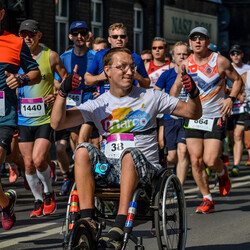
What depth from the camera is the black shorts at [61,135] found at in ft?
35.7

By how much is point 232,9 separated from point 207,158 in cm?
2878

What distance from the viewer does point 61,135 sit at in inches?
430

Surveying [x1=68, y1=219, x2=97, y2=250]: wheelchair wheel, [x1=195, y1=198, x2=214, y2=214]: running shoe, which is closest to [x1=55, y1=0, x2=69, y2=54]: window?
[x1=195, y1=198, x2=214, y2=214]: running shoe

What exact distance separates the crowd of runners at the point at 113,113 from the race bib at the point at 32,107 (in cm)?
1

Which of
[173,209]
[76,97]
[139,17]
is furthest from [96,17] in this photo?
[173,209]

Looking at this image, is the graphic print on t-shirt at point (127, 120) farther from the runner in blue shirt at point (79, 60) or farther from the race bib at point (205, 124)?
the runner in blue shirt at point (79, 60)

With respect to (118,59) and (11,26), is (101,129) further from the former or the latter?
(11,26)

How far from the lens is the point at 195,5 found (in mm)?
30328

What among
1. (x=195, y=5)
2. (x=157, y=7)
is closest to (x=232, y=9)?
(x=195, y=5)

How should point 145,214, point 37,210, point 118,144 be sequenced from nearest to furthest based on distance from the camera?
1. point 145,214
2. point 118,144
3. point 37,210

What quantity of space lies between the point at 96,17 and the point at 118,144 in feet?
59.0

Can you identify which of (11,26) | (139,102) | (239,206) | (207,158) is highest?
(11,26)

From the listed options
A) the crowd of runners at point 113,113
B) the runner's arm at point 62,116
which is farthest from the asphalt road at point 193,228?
the runner's arm at point 62,116

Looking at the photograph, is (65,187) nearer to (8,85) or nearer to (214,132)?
(214,132)
